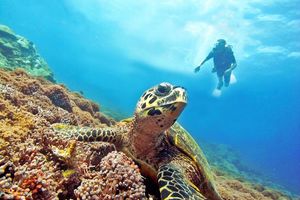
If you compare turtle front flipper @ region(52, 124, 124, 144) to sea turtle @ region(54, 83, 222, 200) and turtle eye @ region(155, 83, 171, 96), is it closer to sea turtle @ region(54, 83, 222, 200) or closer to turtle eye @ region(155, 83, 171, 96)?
sea turtle @ region(54, 83, 222, 200)

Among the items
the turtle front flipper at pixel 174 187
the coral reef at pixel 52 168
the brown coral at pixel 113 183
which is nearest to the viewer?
the coral reef at pixel 52 168

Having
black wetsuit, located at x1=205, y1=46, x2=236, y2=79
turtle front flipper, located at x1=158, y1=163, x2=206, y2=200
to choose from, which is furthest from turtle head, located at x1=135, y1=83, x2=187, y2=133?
black wetsuit, located at x1=205, y1=46, x2=236, y2=79

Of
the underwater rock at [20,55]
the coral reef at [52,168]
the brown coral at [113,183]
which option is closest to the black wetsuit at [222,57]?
the underwater rock at [20,55]

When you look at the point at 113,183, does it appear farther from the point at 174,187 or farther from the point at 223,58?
the point at 223,58

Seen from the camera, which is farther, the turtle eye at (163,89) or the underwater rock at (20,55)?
the underwater rock at (20,55)

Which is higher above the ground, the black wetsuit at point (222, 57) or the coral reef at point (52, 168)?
the black wetsuit at point (222, 57)

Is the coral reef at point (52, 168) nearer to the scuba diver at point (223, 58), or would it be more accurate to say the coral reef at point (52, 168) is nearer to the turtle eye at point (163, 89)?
the turtle eye at point (163, 89)

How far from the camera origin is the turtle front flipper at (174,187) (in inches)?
92.8

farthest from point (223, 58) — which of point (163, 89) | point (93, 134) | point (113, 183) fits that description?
point (113, 183)

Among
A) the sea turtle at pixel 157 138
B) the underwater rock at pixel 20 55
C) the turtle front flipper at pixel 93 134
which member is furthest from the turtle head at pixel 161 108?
the underwater rock at pixel 20 55

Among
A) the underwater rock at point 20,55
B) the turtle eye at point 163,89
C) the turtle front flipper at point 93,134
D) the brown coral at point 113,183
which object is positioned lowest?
the brown coral at point 113,183

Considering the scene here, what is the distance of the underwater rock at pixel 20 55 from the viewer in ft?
43.5

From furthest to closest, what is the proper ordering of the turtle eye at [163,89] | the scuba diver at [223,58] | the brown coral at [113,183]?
the scuba diver at [223,58] < the turtle eye at [163,89] < the brown coral at [113,183]

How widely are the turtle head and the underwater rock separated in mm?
11093
